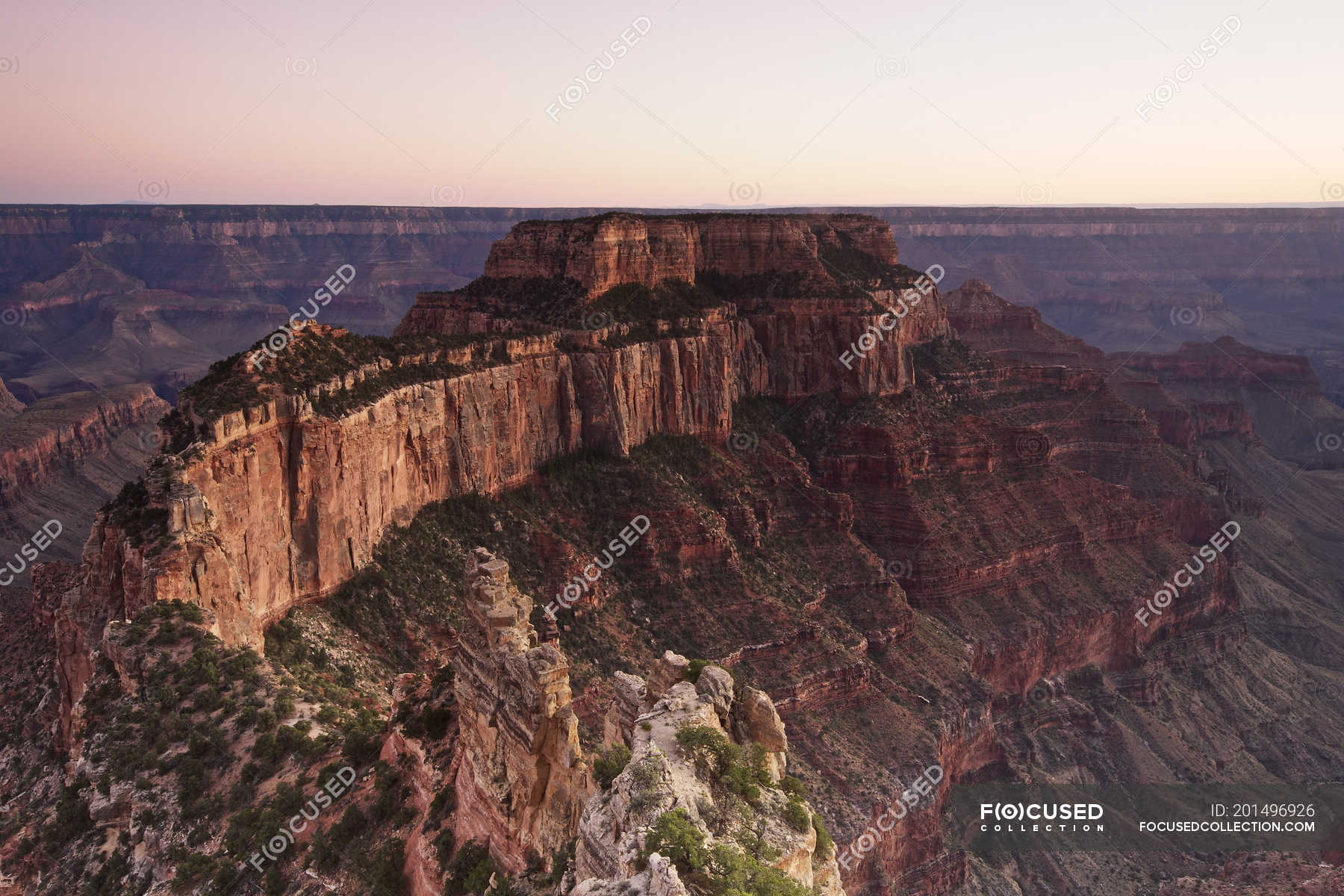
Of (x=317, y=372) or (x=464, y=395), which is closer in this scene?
(x=317, y=372)

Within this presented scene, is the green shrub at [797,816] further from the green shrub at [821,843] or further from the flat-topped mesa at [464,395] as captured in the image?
the flat-topped mesa at [464,395]

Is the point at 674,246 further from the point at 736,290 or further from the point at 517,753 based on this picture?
the point at 517,753

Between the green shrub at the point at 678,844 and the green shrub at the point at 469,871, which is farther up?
the green shrub at the point at 678,844

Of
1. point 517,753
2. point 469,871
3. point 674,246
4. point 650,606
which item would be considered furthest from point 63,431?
point 517,753

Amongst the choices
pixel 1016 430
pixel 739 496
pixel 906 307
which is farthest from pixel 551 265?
pixel 1016 430

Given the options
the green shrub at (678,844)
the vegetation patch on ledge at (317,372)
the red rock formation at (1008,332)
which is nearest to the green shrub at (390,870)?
the green shrub at (678,844)

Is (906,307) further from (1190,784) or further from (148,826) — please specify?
(148,826)
